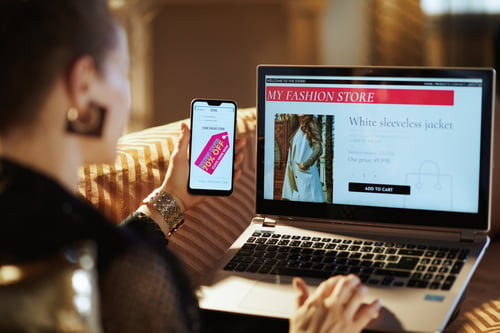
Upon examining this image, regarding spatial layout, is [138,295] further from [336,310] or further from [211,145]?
[211,145]

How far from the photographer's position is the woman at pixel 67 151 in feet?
2.45

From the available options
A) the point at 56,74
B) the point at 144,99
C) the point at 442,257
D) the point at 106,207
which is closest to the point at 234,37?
the point at 144,99

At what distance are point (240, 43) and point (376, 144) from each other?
3223 millimetres

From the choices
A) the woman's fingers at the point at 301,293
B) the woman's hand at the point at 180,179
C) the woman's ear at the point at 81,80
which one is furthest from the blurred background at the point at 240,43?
the woman's ear at the point at 81,80

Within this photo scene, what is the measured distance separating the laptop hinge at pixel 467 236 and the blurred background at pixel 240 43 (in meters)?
3.14

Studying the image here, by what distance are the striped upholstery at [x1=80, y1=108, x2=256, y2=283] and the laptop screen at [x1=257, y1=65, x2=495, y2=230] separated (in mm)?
164

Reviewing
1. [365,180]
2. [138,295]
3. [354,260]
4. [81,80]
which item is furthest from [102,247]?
[365,180]

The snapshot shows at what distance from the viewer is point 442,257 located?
1.11 metres

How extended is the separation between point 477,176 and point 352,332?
0.38 meters

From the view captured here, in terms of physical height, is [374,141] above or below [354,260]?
above

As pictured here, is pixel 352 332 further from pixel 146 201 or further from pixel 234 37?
pixel 234 37

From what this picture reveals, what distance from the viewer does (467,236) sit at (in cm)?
117

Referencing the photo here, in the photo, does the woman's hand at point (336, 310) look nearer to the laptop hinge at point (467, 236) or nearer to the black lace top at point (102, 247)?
the black lace top at point (102, 247)

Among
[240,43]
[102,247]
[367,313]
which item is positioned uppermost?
[240,43]
